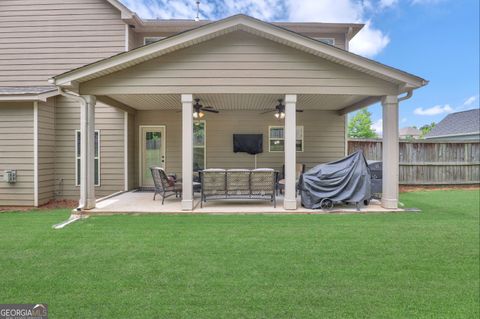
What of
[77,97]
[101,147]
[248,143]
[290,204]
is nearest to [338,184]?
[290,204]

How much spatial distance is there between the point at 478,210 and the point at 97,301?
7.90m

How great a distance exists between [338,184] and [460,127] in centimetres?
1640

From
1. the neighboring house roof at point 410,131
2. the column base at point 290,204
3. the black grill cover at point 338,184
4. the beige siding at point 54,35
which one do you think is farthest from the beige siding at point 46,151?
the neighboring house roof at point 410,131

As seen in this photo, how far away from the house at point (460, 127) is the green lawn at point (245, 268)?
46.2 ft

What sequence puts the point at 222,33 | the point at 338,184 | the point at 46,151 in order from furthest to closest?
1. the point at 46,151
2. the point at 338,184
3. the point at 222,33

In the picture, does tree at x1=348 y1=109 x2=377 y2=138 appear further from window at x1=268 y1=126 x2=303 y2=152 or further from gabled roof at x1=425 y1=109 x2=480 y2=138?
window at x1=268 y1=126 x2=303 y2=152

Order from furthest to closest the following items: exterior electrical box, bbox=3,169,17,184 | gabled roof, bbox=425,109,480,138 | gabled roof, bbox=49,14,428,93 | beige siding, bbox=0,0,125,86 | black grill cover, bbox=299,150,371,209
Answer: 1. gabled roof, bbox=425,109,480,138
2. beige siding, bbox=0,0,125,86
3. exterior electrical box, bbox=3,169,17,184
4. black grill cover, bbox=299,150,371,209
5. gabled roof, bbox=49,14,428,93

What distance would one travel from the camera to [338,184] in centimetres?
665

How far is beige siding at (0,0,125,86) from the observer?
8773 millimetres

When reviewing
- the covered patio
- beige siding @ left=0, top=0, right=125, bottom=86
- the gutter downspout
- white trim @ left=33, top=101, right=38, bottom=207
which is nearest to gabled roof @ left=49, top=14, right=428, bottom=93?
the covered patio

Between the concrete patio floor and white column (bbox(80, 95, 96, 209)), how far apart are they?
1.04 feet

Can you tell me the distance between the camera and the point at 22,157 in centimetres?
769

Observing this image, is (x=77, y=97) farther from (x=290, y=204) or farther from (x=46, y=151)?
(x=290, y=204)

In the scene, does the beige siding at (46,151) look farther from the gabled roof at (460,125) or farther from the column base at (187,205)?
the gabled roof at (460,125)
